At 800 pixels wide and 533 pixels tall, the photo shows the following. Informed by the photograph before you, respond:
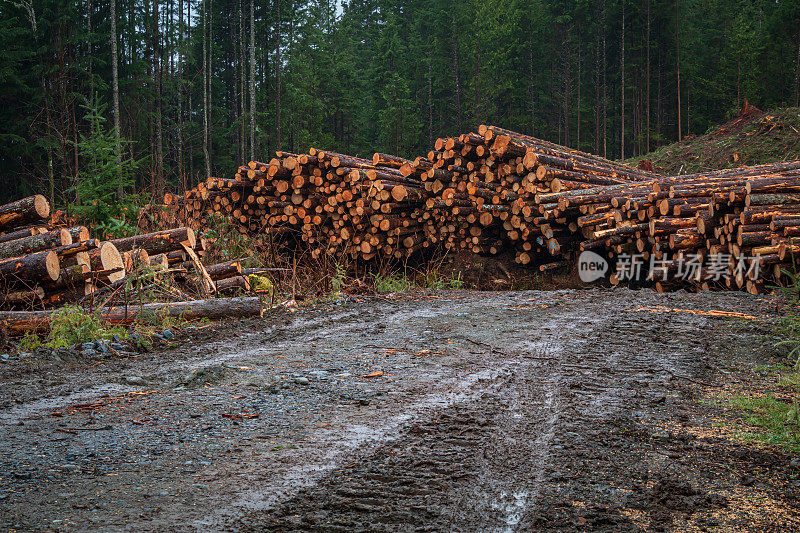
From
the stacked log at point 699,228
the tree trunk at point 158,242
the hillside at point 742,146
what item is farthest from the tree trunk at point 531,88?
the tree trunk at point 158,242

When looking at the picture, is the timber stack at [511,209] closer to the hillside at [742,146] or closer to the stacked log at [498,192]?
the stacked log at [498,192]

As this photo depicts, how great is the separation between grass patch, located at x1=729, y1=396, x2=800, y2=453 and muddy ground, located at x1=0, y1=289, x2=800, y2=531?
0.44ft

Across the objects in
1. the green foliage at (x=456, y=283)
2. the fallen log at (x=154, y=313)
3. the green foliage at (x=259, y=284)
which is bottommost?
the green foliage at (x=456, y=283)

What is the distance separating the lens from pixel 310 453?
119 inches

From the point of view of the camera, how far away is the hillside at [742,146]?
70.6 feet

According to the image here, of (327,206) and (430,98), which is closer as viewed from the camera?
(327,206)

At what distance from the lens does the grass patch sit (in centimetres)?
308

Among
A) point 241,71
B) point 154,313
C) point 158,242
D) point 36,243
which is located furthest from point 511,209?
point 241,71

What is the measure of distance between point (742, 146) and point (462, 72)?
19182mm

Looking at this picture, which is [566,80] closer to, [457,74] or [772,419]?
[457,74]

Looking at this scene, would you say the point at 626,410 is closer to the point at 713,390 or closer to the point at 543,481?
the point at 713,390

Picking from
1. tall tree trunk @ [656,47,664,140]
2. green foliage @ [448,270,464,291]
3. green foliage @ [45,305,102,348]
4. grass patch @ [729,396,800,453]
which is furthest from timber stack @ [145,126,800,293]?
tall tree trunk @ [656,47,664,140]

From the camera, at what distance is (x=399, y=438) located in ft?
10.6

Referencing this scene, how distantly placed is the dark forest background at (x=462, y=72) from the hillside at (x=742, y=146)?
4594 mm
